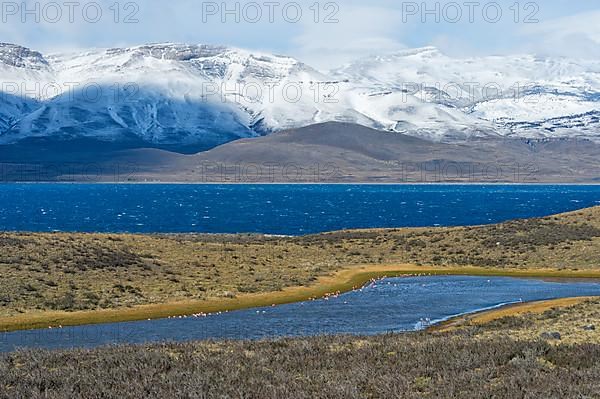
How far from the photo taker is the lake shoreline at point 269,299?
38.3m

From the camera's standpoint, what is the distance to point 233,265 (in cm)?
5819

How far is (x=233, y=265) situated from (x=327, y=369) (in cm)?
3624

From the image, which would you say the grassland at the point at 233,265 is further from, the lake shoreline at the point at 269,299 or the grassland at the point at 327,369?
the grassland at the point at 327,369

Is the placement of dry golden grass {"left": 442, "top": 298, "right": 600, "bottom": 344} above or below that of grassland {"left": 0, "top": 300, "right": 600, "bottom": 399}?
below

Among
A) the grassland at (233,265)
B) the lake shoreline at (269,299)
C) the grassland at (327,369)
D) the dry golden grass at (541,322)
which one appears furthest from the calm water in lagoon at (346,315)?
the grassland at (327,369)

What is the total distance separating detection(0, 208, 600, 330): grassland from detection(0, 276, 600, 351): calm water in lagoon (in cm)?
235

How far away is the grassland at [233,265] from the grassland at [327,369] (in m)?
15.2

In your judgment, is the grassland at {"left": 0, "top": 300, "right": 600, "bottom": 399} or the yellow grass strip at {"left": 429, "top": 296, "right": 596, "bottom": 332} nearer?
the grassland at {"left": 0, "top": 300, "right": 600, "bottom": 399}

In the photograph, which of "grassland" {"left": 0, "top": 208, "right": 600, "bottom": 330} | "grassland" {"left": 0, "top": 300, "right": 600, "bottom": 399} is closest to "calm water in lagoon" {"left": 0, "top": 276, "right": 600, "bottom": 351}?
"grassland" {"left": 0, "top": 208, "right": 600, "bottom": 330}

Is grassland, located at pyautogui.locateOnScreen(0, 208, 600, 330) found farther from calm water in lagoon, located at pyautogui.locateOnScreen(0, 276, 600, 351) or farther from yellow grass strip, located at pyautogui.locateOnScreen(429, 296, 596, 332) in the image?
yellow grass strip, located at pyautogui.locateOnScreen(429, 296, 596, 332)

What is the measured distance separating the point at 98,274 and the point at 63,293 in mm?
5454

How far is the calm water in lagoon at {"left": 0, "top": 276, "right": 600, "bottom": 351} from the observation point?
34.6m

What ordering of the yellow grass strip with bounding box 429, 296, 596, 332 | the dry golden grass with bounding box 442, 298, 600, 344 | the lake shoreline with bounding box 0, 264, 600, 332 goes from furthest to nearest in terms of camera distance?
the lake shoreline with bounding box 0, 264, 600, 332 → the yellow grass strip with bounding box 429, 296, 596, 332 → the dry golden grass with bounding box 442, 298, 600, 344

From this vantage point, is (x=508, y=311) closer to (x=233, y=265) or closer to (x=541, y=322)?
(x=541, y=322)
